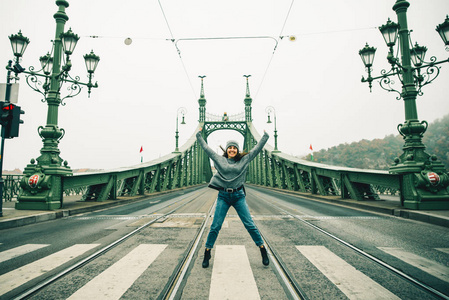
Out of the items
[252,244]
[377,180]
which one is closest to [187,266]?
[252,244]

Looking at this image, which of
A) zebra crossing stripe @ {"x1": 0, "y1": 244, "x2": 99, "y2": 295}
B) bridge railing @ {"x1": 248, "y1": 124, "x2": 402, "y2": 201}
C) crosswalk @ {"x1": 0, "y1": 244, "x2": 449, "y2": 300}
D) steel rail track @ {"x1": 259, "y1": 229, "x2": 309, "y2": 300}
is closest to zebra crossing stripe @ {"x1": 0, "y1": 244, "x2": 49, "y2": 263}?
crosswalk @ {"x1": 0, "y1": 244, "x2": 449, "y2": 300}

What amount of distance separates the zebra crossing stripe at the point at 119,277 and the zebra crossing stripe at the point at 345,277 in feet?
6.81

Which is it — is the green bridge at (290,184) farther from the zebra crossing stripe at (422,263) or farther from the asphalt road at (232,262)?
the zebra crossing stripe at (422,263)

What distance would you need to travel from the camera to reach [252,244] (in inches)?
164

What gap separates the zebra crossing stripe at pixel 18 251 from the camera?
348 centimetres

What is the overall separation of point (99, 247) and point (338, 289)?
336cm

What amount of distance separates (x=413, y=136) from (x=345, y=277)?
638cm

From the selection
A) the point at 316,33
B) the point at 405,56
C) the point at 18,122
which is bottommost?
the point at 18,122

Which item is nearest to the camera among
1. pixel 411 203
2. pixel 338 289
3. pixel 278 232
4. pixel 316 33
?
pixel 338 289

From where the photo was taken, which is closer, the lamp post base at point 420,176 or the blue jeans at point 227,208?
the blue jeans at point 227,208

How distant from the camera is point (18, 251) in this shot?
148 inches

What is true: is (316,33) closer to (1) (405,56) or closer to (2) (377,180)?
(1) (405,56)

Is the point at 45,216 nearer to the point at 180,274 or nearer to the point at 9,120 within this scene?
the point at 9,120

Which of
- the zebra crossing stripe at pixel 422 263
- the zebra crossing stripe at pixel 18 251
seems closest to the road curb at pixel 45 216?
the zebra crossing stripe at pixel 18 251
